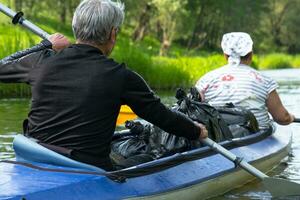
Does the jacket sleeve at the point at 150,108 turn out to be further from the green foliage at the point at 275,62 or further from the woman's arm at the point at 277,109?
the green foliage at the point at 275,62

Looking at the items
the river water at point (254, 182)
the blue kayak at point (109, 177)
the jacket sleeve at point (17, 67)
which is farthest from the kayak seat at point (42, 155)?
the river water at point (254, 182)

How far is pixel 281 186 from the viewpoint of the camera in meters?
4.76

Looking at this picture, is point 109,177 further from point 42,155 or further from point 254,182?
point 254,182

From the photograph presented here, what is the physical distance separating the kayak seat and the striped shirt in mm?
2426

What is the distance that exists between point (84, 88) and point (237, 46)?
2.63 m

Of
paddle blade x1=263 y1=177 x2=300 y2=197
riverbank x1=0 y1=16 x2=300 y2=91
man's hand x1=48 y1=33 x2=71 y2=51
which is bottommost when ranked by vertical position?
riverbank x1=0 y1=16 x2=300 y2=91

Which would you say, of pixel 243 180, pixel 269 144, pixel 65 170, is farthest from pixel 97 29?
pixel 269 144

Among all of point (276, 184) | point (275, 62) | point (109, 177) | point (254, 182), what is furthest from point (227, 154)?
point (275, 62)

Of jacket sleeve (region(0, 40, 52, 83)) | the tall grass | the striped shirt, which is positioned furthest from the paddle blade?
the tall grass

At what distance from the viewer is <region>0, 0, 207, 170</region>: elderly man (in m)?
3.54

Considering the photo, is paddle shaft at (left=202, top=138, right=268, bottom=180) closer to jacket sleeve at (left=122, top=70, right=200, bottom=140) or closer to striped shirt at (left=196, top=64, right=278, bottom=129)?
jacket sleeve at (left=122, top=70, right=200, bottom=140)

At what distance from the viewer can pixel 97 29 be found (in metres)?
3.54

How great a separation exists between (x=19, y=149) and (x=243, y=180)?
246 centimetres

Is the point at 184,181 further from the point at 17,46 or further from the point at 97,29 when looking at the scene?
the point at 17,46
